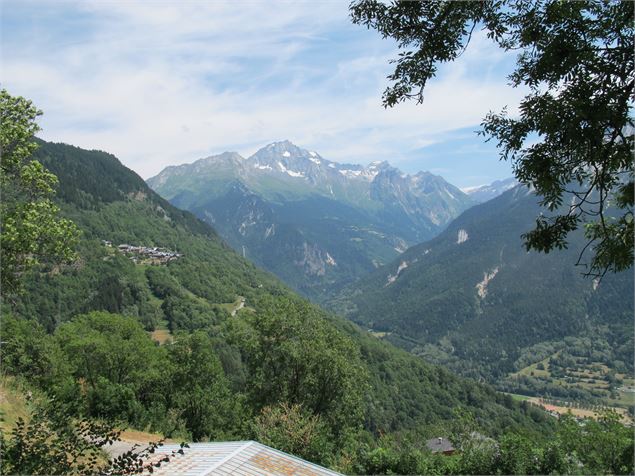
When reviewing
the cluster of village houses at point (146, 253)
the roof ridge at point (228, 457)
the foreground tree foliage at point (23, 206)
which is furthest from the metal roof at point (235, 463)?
the cluster of village houses at point (146, 253)

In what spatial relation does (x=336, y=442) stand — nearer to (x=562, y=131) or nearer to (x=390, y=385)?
(x=562, y=131)

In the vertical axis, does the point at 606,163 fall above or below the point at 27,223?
below

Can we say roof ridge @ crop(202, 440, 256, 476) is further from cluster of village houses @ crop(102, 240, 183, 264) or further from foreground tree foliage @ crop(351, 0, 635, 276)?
cluster of village houses @ crop(102, 240, 183, 264)

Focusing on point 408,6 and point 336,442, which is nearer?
point 408,6

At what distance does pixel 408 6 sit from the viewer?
6.10 meters

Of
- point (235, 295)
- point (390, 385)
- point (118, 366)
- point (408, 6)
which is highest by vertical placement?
point (408, 6)

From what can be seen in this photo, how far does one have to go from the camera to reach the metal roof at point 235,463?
11041 millimetres

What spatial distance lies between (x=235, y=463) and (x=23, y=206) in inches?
330

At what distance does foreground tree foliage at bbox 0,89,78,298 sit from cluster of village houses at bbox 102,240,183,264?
152271mm

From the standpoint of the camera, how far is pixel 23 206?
12148mm

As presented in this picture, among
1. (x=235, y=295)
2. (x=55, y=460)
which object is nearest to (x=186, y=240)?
(x=235, y=295)

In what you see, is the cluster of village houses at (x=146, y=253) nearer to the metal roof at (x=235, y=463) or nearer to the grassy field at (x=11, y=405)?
the grassy field at (x=11, y=405)

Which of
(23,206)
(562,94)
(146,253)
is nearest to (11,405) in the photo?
(23,206)

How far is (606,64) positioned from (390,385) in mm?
117794
